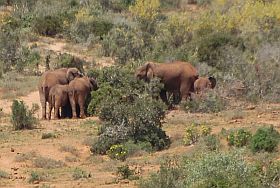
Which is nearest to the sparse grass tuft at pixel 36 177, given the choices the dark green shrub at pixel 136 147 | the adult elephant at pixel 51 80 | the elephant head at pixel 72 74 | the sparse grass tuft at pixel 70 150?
the sparse grass tuft at pixel 70 150

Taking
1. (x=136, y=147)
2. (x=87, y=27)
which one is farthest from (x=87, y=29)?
(x=136, y=147)

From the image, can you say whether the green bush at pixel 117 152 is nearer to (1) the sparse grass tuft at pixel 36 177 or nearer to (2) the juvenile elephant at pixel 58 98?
(1) the sparse grass tuft at pixel 36 177

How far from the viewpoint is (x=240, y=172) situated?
1040 cm

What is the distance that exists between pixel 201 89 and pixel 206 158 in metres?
11.1

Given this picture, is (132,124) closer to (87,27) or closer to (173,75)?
(173,75)

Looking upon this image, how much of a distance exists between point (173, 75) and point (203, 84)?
103 centimetres

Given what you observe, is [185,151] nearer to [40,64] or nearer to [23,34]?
[40,64]

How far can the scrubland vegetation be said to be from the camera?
12227 mm

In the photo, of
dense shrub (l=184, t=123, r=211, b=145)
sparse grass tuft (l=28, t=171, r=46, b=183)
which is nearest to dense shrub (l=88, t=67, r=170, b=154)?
dense shrub (l=184, t=123, r=211, b=145)

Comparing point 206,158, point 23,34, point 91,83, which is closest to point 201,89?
point 91,83

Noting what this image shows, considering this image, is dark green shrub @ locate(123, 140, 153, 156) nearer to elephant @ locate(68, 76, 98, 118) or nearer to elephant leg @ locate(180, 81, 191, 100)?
elephant @ locate(68, 76, 98, 118)

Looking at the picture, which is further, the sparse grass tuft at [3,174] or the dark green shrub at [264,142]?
the dark green shrub at [264,142]

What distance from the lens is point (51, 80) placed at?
70.2 feet

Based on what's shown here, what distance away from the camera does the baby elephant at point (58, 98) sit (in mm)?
20609
